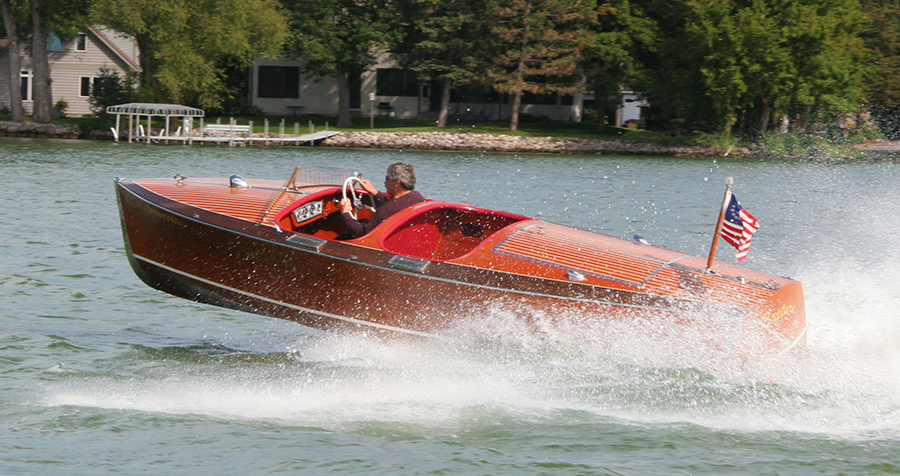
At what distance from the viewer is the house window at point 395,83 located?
54.8m

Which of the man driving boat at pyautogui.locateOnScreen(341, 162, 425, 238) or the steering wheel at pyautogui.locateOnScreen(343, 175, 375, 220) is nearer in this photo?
the man driving boat at pyautogui.locateOnScreen(341, 162, 425, 238)

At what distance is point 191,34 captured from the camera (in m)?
45.1

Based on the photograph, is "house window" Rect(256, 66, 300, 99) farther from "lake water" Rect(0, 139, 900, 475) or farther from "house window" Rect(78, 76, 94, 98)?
→ "lake water" Rect(0, 139, 900, 475)

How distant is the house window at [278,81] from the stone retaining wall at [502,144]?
1076cm

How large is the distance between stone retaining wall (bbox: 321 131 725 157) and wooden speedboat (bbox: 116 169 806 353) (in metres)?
36.1

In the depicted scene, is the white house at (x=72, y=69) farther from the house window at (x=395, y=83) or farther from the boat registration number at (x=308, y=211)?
the boat registration number at (x=308, y=211)

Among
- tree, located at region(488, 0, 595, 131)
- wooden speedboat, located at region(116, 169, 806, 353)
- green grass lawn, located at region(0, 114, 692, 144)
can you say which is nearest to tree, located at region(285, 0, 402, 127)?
green grass lawn, located at region(0, 114, 692, 144)

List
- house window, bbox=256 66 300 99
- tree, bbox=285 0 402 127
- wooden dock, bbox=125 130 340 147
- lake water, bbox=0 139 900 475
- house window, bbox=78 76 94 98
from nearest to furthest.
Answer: lake water, bbox=0 139 900 475
wooden dock, bbox=125 130 340 147
tree, bbox=285 0 402 127
house window, bbox=256 66 300 99
house window, bbox=78 76 94 98

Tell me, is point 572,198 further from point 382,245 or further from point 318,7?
point 318,7

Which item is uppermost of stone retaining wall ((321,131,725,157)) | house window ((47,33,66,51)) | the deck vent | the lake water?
house window ((47,33,66,51))

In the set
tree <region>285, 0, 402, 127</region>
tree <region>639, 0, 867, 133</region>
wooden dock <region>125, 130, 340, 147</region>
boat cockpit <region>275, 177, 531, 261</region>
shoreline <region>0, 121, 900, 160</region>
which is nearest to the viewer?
boat cockpit <region>275, 177, 531, 261</region>

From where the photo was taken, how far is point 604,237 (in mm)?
9023

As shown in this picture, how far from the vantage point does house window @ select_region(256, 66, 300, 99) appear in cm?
5503

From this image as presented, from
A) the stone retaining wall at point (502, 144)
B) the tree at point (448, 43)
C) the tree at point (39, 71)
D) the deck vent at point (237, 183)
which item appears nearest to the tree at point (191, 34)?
the tree at point (39, 71)
